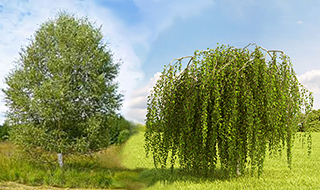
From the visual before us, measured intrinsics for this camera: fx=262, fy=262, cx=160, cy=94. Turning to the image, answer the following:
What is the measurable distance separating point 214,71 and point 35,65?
22.1ft

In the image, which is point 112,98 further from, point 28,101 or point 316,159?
point 316,159

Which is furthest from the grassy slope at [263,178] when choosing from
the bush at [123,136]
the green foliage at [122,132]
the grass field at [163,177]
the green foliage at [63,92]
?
the bush at [123,136]

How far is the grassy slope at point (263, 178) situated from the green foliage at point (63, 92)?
7.41 feet

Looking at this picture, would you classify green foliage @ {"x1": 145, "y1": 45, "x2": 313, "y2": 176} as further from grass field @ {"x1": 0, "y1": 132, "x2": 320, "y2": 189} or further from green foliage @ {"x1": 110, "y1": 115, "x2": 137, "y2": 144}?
green foliage @ {"x1": 110, "y1": 115, "x2": 137, "y2": 144}

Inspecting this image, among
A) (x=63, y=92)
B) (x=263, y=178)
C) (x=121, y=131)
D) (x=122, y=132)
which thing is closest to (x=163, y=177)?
(x=263, y=178)

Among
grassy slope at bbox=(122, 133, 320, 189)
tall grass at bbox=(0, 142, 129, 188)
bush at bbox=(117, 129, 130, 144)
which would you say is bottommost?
tall grass at bbox=(0, 142, 129, 188)

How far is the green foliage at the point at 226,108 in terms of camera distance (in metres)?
5.22

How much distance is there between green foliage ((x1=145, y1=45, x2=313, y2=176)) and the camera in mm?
5223

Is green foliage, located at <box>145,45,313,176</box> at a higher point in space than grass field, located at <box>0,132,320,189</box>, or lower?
higher

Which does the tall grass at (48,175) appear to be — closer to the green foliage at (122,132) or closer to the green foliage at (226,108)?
the green foliage at (226,108)

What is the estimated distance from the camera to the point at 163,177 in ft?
22.4

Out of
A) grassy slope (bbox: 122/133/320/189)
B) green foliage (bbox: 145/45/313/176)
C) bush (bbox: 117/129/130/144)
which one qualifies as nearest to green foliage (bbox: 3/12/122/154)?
grassy slope (bbox: 122/133/320/189)

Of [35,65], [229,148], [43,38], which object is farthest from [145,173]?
[43,38]

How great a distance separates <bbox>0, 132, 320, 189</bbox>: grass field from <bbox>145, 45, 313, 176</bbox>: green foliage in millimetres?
391
